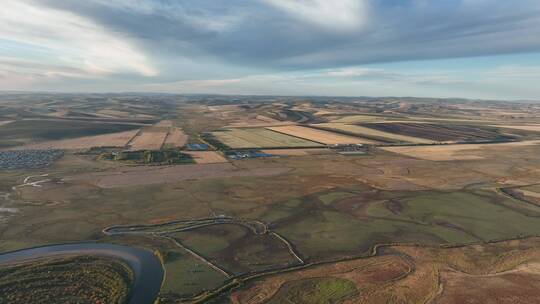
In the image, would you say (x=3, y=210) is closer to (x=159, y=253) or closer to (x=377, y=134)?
(x=159, y=253)

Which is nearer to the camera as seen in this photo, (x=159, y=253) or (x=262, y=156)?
(x=159, y=253)

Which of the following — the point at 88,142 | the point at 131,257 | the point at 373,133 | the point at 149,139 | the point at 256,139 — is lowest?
the point at 88,142

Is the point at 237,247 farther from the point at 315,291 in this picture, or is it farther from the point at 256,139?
the point at 256,139

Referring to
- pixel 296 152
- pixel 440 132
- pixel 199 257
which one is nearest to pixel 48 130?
pixel 296 152

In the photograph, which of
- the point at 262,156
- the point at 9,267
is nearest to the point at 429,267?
the point at 9,267

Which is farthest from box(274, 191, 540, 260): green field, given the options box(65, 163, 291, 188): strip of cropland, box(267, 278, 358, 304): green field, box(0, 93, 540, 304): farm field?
box(65, 163, 291, 188): strip of cropland

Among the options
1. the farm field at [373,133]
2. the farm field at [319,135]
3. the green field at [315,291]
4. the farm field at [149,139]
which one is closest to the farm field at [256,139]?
the farm field at [319,135]

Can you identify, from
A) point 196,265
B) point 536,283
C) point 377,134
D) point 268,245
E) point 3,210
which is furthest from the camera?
point 377,134
